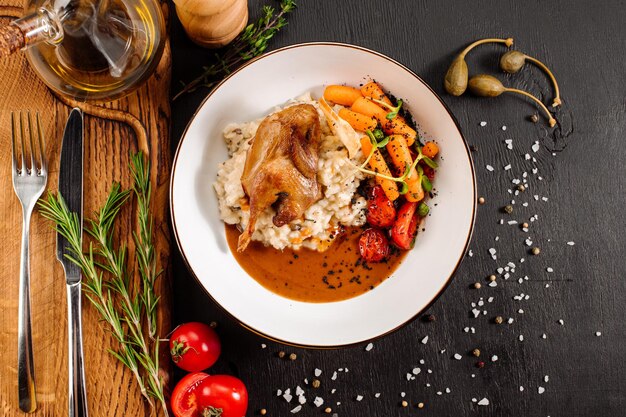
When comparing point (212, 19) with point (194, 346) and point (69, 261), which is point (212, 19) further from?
point (194, 346)

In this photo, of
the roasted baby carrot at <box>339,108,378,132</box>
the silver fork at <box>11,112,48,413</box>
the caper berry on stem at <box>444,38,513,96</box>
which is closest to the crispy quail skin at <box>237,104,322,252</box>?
the roasted baby carrot at <box>339,108,378,132</box>

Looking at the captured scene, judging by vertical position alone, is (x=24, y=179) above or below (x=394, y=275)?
above

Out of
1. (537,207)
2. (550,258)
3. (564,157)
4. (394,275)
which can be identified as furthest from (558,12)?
(394,275)

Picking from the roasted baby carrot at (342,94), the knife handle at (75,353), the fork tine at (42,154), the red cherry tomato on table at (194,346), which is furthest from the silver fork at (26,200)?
the roasted baby carrot at (342,94)

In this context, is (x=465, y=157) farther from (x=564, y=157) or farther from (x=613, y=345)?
(x=613, y=345)

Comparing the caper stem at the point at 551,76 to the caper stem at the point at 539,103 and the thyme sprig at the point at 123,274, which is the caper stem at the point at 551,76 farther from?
the thyme sprig at the point at 123,274
